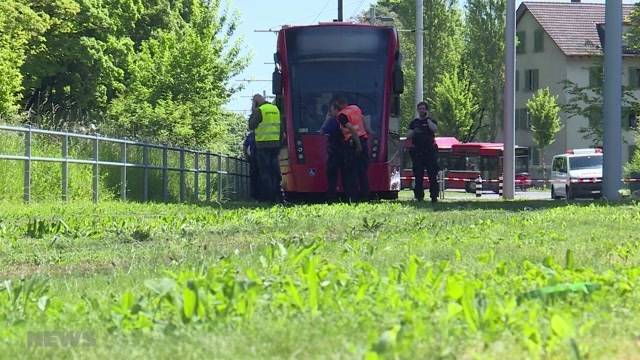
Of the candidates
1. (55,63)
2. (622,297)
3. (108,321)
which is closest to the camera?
(108,321)

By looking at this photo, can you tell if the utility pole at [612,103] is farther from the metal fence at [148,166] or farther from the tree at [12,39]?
the tree at [12,39]

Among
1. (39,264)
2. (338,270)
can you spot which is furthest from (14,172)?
(338,270)

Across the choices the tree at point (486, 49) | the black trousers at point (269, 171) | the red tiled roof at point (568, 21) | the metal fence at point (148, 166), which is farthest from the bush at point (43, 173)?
the red tiled roof at point (568, 21)

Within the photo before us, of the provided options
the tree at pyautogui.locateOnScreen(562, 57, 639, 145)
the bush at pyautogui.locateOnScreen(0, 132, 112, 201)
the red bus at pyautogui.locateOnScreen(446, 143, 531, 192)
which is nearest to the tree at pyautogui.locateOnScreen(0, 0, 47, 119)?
the bush at pyautogui.locateOnScreen(0, 132, 112, 201)

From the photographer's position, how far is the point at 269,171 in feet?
61.0

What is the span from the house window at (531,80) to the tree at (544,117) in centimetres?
382

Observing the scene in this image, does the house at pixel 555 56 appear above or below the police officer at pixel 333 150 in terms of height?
above

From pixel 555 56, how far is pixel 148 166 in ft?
179

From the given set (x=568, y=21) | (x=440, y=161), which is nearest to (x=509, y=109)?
(x=440, y=161)

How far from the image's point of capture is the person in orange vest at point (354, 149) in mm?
16469

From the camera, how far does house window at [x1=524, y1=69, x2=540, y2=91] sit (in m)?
73.3

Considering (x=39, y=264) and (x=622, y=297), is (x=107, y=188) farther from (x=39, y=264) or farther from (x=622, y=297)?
(x=622, y=297)

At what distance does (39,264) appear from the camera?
299 inches

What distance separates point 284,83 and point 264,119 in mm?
1387
